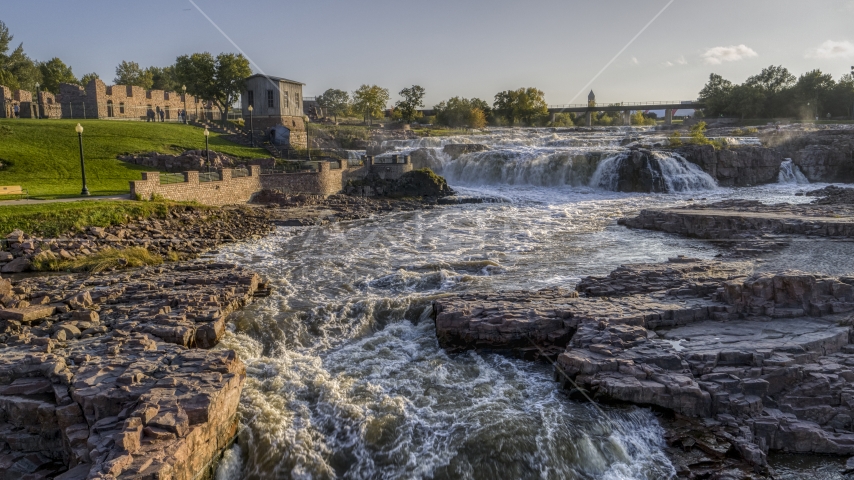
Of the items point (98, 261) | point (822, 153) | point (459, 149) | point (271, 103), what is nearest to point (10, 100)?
point (271, 103)

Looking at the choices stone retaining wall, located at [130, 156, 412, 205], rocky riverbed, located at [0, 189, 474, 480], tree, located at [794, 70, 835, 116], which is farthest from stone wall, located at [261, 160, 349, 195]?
tree, located at [794, 70, 835, 116]

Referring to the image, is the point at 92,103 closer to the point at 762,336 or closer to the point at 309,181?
the point at 309,181

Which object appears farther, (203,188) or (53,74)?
(53,74)

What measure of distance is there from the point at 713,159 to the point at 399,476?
120 feet

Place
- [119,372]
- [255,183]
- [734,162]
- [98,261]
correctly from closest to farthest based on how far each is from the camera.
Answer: [119,372], [98,261], [255,183], [734,162]

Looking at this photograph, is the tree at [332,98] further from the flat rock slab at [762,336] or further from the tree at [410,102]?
the flat rock slab at [762,336]

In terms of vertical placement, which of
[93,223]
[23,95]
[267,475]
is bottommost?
[267,475]

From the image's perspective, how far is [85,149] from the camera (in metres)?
31.7

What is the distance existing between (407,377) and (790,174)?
38906 mm

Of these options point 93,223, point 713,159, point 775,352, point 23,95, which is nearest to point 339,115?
point 23,95

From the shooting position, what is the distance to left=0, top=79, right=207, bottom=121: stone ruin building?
4056 cm

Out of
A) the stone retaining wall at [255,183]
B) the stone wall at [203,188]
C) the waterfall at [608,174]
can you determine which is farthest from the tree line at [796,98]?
the stone wall at [203,188]

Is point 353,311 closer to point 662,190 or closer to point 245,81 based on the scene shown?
point 662,190

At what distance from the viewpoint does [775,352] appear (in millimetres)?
8547
